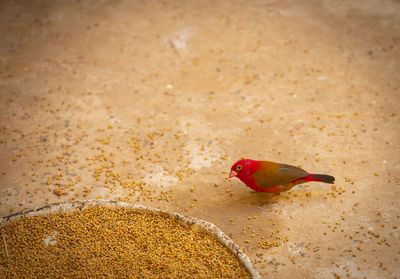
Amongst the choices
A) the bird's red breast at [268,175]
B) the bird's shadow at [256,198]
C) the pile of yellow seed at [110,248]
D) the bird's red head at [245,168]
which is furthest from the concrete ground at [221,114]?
the pile of yellow seed at [110,248]

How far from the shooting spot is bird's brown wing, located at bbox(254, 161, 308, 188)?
11.6ft

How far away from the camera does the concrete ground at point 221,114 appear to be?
11.5 ft

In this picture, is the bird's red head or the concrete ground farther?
the bird's red head

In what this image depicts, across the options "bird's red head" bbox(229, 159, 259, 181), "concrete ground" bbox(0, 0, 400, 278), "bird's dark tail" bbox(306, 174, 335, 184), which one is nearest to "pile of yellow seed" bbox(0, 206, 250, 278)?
"concrete ground" bbox(0, 0, 400, 278)

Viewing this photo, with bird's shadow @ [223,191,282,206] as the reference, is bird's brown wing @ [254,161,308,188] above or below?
above

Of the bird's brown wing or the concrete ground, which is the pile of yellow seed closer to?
the concrete ground

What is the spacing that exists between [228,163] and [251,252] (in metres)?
1.24

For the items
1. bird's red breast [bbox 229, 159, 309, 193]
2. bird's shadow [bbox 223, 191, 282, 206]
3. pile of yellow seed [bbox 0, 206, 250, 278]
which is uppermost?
bird's red breast [bbox 229, 159, 309, 193]

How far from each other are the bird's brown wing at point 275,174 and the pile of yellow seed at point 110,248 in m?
0.85

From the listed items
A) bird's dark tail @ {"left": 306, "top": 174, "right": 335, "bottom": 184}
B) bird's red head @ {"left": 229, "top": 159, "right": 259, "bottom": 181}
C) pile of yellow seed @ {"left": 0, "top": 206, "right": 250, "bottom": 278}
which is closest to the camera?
pile of yellow seed @ {"left": 0, "top": 206, "right": 250, "bottom": 278}

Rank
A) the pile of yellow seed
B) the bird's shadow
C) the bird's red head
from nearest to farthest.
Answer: the pile of yellow seed
the bird's red head
the bird's shadow

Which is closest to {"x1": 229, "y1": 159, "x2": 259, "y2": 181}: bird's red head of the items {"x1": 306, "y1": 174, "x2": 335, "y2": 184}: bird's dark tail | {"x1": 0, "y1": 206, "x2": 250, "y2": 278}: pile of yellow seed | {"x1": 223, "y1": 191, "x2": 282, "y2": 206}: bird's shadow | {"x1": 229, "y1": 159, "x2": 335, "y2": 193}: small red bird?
{"x1": 229, "y1": 159, "x2": 335, "y2": 193}: small red bird

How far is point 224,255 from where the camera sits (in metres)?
2.89

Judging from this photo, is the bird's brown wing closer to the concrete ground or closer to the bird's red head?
the bird's red head
